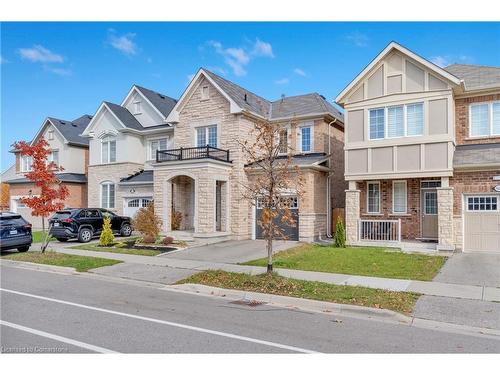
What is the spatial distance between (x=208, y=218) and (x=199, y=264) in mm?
5935

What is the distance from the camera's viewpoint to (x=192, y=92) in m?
23.1

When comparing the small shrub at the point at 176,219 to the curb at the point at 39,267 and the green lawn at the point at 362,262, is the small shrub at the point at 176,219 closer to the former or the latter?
the green lawn at the point at 362,262

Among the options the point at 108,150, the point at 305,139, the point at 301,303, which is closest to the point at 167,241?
the point at 305,139

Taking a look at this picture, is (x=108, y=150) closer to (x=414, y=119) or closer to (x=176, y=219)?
(x=176, y=219)

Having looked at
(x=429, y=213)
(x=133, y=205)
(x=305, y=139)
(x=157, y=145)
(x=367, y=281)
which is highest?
(x=157, y=145)

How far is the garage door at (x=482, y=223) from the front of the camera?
16.3 m

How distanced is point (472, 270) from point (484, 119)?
26.3 feet

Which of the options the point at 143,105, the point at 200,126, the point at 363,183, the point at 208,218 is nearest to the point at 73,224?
the point at 208,218

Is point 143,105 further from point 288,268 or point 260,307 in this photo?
point 260,307

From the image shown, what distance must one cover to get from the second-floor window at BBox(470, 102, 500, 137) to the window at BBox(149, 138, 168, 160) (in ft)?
59.2

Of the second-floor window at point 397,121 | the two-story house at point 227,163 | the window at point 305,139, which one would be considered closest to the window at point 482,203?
the second-floor window at point 397,121

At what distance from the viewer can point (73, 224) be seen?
20.6 m

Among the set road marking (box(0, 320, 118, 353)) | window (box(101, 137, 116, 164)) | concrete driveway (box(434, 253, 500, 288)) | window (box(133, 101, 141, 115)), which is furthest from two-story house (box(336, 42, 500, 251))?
window (box(101, 137, 116, 164))

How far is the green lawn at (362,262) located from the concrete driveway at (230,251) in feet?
3.08
